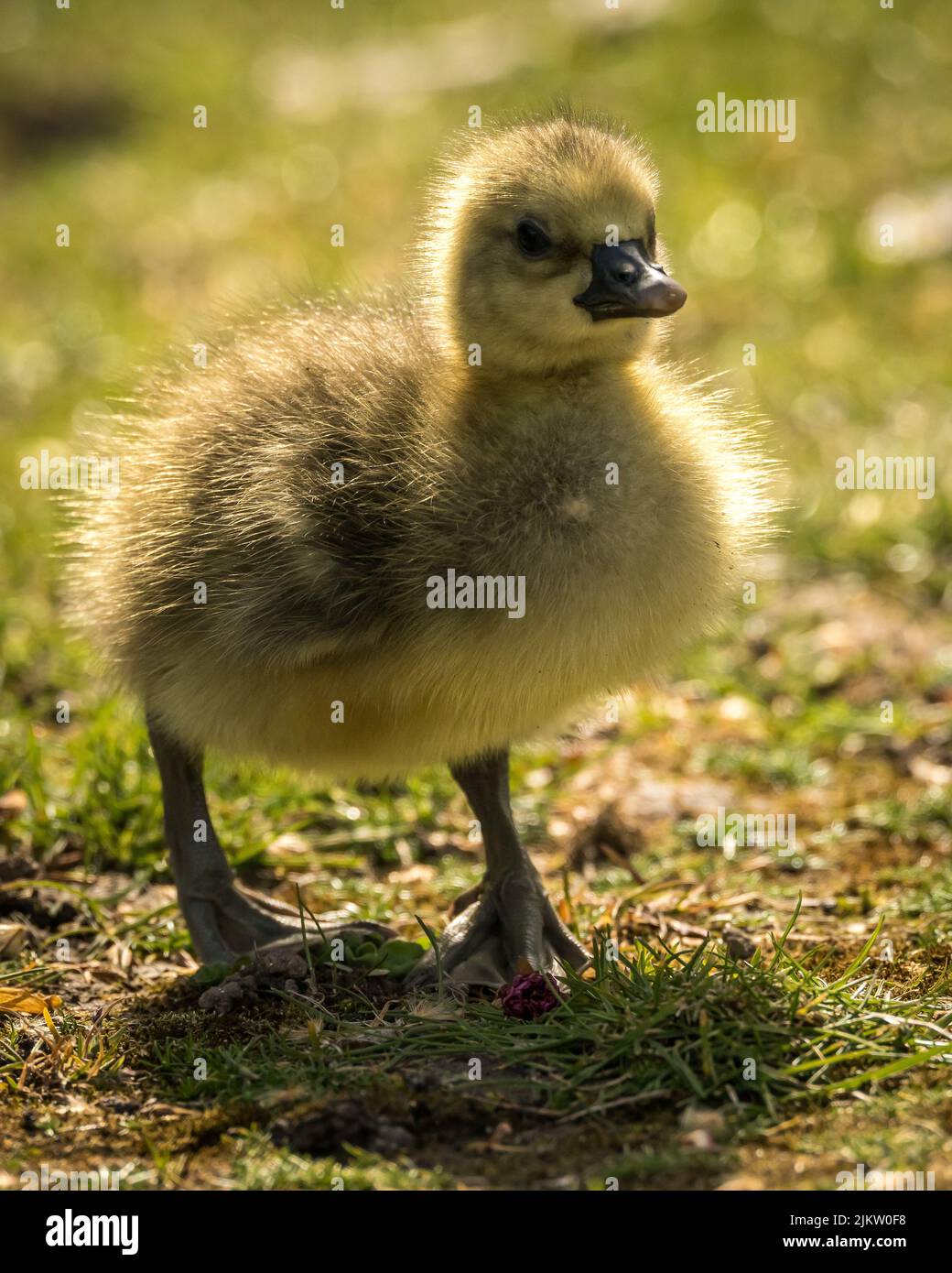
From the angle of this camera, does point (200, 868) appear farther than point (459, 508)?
Yes

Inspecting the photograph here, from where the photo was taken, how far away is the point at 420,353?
138 inches

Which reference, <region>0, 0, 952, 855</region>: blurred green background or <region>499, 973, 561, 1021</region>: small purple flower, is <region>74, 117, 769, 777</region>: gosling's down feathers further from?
<region>0, 0, 952, 855</region>: blurred green background

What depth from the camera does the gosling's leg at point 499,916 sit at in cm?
343

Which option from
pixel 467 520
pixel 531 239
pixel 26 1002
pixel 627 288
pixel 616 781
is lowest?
pixel 26 1002

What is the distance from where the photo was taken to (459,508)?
10.5 feet

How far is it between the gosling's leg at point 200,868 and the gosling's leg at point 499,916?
1.11 feet

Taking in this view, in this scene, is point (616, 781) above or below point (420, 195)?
below

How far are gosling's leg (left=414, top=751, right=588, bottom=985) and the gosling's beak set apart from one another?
1.03 m

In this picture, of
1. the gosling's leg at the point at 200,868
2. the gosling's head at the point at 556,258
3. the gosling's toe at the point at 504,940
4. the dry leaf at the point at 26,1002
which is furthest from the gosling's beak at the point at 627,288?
the dry leaf at the point at 26,1002

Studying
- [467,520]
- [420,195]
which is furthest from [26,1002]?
[420,195]

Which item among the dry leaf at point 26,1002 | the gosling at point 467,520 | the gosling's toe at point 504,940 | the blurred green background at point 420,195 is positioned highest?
the blurred green background at point 420,195

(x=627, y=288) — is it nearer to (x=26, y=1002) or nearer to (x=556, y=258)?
(x=556, y=258)

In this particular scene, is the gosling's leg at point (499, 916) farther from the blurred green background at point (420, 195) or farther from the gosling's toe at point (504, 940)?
the blurred green background at point (420, 195)

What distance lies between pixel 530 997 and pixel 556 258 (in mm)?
1473
